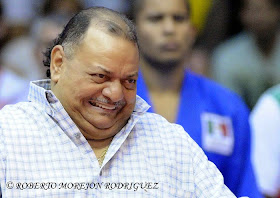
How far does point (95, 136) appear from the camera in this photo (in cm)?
310

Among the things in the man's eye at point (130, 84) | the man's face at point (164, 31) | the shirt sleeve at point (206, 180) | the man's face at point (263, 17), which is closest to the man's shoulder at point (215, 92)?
the man's face at point (164, 31)

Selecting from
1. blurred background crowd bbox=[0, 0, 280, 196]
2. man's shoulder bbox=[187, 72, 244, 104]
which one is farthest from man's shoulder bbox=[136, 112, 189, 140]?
blurred background crowd bbox=[0, 0, 280, 196]

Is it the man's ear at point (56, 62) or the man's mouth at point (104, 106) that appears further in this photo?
the man's ear at point (56, 62)

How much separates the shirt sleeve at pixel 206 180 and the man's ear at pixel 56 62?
0.62 metres

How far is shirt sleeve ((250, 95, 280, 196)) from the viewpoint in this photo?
16.7ft

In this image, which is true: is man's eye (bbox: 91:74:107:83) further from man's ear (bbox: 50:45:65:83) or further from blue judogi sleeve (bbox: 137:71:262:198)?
blue judogi sleeve (bbox: 137:71:262:198)

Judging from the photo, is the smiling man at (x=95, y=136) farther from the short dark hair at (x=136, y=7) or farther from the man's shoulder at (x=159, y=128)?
the short dark hair at (x=136, y=7)

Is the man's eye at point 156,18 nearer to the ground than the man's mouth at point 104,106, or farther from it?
farther from it

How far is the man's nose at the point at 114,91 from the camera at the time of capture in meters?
2.99

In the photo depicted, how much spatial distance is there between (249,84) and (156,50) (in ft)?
7.15

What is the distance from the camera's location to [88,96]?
9.95ft

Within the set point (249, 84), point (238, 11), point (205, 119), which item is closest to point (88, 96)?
point (205, 119)

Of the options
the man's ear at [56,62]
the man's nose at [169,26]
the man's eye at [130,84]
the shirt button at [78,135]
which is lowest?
the shirt button at [78,135]

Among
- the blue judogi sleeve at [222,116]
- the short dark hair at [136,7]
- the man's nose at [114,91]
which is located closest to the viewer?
the man's nose at [114,91]
